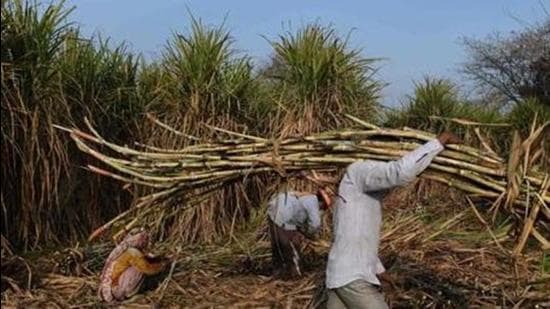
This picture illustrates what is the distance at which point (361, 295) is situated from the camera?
14.8 ft

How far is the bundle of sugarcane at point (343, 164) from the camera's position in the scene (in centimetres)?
455

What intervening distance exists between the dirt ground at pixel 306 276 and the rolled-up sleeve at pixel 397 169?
0.74 m

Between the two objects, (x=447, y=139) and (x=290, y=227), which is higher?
(x=447, y=139)

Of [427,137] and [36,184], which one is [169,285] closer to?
[36,184]

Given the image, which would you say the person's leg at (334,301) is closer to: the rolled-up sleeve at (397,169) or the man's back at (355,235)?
the man's back at (355,235)

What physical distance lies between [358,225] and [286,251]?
6.22ft

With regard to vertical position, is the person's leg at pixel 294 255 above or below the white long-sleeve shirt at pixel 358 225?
below

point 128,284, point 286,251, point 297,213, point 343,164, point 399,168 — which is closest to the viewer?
point 399,168

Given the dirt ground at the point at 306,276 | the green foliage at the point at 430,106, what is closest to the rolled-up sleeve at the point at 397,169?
the dirt ground at the point at 306,276

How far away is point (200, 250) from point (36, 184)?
4.75ft

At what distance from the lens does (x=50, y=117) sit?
704 cm

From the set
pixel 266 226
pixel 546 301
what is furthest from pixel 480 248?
pixel 266 226

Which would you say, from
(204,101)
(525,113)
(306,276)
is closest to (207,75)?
(204,101)

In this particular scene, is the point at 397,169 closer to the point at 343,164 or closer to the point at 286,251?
the point at 343,164
